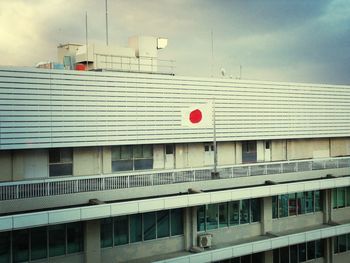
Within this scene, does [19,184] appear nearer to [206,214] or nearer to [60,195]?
[60,195]

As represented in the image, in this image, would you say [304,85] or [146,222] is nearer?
[146,222]

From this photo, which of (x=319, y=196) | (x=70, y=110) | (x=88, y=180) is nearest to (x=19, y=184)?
(x=88, y=180)

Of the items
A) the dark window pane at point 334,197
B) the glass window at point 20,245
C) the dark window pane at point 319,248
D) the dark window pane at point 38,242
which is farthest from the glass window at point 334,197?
the glass window at point 20,245

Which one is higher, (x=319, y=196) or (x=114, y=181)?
(x=114, y=181)

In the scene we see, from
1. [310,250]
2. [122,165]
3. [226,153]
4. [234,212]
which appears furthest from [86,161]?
[310,250]

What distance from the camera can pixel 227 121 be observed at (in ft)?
91.9

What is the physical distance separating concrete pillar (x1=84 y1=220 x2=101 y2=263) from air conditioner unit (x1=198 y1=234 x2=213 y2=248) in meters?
5.81

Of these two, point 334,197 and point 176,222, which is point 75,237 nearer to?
point 176,222

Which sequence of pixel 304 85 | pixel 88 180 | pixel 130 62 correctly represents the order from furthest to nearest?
pixel 304 85
pixel 130 62
pixel 88 180

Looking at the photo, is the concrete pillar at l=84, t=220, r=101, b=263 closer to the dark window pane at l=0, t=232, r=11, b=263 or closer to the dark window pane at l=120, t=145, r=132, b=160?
the dark window pane at l=0, t=232, r=11, b=263

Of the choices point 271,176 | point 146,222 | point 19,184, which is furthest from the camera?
point 271,176

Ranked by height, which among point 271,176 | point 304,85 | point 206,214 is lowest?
point 206,214

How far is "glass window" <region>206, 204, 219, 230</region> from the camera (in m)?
25.1

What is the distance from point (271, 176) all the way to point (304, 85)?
875cm
